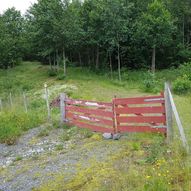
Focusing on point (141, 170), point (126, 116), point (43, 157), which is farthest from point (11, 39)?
point (141, 170)

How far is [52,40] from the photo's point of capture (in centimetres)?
3709

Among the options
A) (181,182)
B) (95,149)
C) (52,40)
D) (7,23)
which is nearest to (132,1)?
(52,40)

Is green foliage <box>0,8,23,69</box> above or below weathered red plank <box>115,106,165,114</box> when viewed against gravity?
above

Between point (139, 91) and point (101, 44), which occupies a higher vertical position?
point (101, 44)

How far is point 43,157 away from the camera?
9703mm

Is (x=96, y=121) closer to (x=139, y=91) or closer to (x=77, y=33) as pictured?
(x=139, y=91)

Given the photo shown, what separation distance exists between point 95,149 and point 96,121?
2.16 meters

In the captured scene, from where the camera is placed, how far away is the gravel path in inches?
313

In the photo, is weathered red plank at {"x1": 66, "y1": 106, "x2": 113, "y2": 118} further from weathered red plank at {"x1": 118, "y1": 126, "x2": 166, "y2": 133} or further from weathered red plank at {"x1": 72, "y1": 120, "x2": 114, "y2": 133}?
weathered red plank at {"x1": 118, "y1": 126, "x2": 166, "y2": 133}

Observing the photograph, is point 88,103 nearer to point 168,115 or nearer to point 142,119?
point 142,119

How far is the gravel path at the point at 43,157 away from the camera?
7.95 metres

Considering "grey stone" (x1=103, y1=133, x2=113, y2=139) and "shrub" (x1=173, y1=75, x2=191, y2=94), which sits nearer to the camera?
"grey stone" (x1=103, y1=133, x2=113, y2=139)

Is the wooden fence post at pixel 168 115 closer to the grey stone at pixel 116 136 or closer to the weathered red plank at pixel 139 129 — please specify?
the weathered red plank at pixel 139 129

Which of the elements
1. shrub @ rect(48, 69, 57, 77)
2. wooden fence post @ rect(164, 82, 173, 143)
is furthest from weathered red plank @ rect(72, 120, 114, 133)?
shrub @ rect(48, 69, 57, 77)
